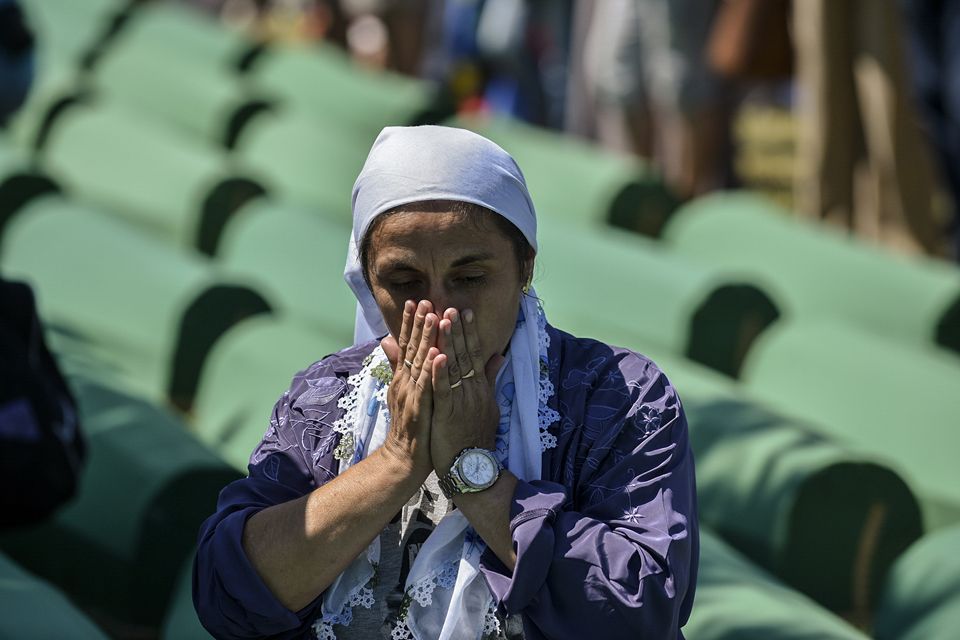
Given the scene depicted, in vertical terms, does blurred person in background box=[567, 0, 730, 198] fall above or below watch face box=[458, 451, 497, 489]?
below

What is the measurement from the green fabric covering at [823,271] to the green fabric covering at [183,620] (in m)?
2.37

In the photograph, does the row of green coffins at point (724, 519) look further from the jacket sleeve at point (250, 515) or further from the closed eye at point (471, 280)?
the closed eye at point (471, 280)

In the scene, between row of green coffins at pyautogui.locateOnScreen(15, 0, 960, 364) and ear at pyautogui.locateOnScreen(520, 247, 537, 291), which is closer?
ear at pyautogui.locateOnScreen(520, 247, 537, 291)

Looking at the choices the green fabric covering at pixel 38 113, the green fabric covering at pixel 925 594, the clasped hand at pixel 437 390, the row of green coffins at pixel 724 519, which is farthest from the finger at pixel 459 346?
the green fabric covering at pixel 38 113

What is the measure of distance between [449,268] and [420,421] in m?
0.22

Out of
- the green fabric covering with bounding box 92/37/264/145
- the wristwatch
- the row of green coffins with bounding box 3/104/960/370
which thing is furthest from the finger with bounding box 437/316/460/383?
the green fabric covering with bounding box 92/37/264/145

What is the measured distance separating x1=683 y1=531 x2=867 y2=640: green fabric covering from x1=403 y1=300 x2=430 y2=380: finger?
1.13 metres

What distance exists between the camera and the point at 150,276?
4.88 metres

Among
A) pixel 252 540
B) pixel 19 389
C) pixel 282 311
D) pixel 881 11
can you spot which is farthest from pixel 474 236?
pixel 881 11

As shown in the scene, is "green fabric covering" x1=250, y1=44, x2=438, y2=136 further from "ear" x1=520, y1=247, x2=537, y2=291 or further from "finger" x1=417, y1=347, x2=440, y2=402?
"finger" x1=417, y1=347, x2=440, y2=402

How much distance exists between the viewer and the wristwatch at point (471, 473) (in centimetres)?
205

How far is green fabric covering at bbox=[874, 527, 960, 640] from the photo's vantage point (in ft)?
10.2

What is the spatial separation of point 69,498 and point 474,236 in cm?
143

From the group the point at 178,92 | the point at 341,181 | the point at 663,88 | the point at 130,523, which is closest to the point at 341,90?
the point at 178,92
